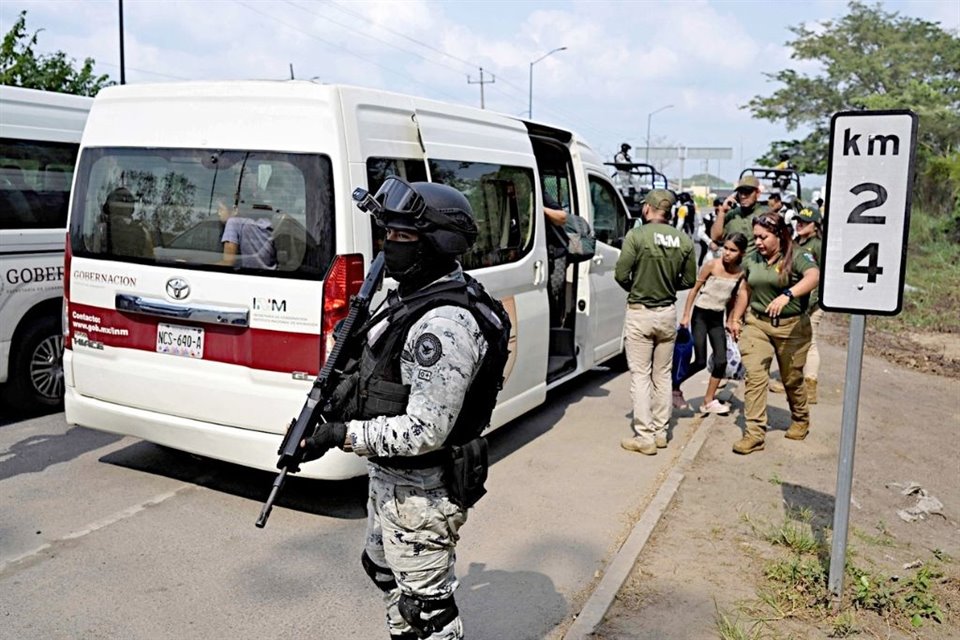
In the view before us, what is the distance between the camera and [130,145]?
4871 millimetres

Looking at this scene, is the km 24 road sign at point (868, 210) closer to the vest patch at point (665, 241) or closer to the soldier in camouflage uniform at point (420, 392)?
the soldier in camouflage uniform at point (420, 392)

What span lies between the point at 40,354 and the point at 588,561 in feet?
15.2

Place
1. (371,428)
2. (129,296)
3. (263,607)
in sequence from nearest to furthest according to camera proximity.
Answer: (371,428) < (263,607) < (129,296)

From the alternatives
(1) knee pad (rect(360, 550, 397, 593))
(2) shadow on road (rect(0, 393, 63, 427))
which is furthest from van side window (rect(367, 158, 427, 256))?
(2) shadow on road (rect(0, 393, 63, 427))

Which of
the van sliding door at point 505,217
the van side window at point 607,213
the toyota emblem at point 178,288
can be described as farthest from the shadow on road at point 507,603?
the van side window at point 607,213

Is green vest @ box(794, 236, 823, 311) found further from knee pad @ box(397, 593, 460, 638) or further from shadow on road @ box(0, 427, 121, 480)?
shadow on road @ box(0, 427, 121, 480)

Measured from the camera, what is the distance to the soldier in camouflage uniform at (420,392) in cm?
251

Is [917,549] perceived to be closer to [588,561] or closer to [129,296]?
[588,561]

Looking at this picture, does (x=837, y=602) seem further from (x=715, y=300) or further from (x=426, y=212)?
(x=715, y=300)

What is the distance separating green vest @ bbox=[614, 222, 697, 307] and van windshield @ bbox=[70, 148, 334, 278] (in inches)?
107

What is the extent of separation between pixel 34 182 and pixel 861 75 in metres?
33.8

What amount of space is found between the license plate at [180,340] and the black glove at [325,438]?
7.53 feet

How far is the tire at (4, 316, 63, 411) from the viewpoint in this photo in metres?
6.54

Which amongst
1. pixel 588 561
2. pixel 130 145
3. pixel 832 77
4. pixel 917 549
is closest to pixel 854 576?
pixel 917 549
